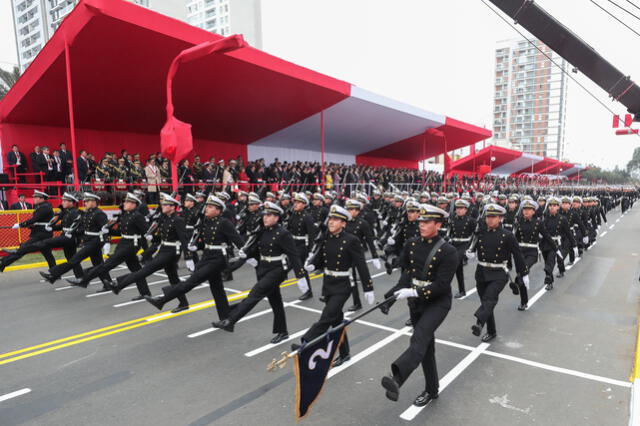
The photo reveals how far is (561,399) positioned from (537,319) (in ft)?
9.83

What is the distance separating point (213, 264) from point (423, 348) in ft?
13.0

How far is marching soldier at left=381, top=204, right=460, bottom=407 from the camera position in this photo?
421 centimetres

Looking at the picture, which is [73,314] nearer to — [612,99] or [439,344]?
[439,344]

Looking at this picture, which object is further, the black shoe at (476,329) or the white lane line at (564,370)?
the black shoe at (476,329)

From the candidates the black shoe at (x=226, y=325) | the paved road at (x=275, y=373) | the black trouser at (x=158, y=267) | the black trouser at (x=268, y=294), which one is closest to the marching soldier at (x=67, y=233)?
the paved road at (x=275, y=373)

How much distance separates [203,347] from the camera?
5.96 m

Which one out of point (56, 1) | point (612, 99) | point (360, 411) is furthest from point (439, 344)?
point (56, 1)

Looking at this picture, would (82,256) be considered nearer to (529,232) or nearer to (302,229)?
(302,229)

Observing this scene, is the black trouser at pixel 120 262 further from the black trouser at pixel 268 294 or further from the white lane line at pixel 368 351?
the white lane line at pixel 368 351

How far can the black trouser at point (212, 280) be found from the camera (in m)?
6.56

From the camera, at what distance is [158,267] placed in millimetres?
7477

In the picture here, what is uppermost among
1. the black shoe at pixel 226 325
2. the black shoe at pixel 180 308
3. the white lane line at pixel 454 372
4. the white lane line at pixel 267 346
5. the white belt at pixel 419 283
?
the white belt at pixel 419 283

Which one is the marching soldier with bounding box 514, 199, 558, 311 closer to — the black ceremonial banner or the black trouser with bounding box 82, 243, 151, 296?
the black ceremonial banner

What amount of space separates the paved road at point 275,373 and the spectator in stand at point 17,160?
33.6ft
